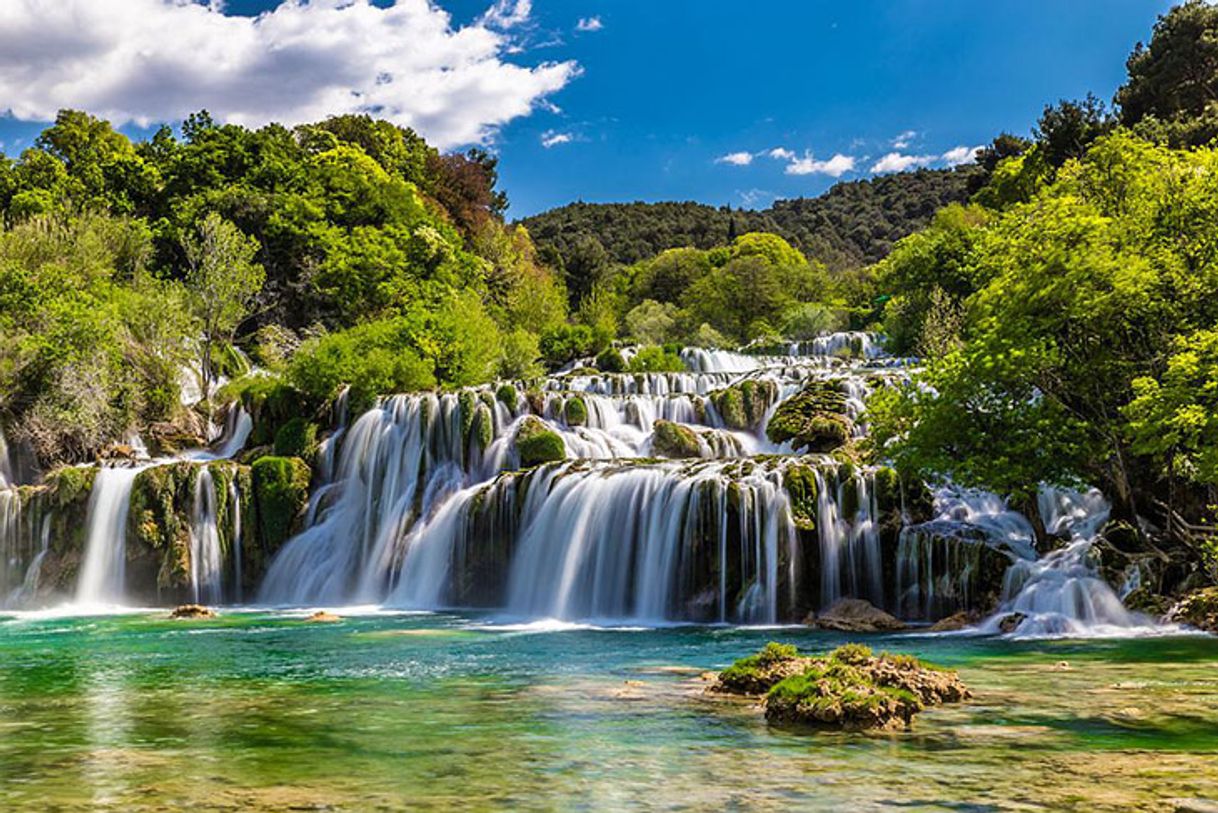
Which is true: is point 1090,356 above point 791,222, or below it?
below

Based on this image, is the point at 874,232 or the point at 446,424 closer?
the point at 446,424

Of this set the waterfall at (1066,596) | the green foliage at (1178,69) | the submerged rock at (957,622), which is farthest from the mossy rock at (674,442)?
the green foliage at (1178,69)

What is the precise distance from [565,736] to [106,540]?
86.9 feet

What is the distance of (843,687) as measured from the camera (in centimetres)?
1153

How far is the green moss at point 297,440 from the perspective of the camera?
3597 centimetres

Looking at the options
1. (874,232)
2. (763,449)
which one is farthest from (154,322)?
(874,232)

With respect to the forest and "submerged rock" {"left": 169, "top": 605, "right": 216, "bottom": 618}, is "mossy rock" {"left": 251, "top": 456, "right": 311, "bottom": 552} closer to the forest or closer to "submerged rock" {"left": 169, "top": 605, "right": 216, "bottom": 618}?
the forest

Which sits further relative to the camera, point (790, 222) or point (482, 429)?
point (790, 222)

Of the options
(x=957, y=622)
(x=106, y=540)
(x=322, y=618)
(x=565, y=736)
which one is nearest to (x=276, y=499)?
(x=106, y=540)

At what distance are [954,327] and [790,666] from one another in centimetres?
3666

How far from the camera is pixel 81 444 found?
3688cm

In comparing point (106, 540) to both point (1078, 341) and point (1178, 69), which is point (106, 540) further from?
point (1178, 69)

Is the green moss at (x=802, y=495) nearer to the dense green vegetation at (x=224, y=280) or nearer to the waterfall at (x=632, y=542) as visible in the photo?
the waterfall at (x=632, y=542)

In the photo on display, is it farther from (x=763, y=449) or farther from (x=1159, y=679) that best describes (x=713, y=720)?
(x=763, y=449)
